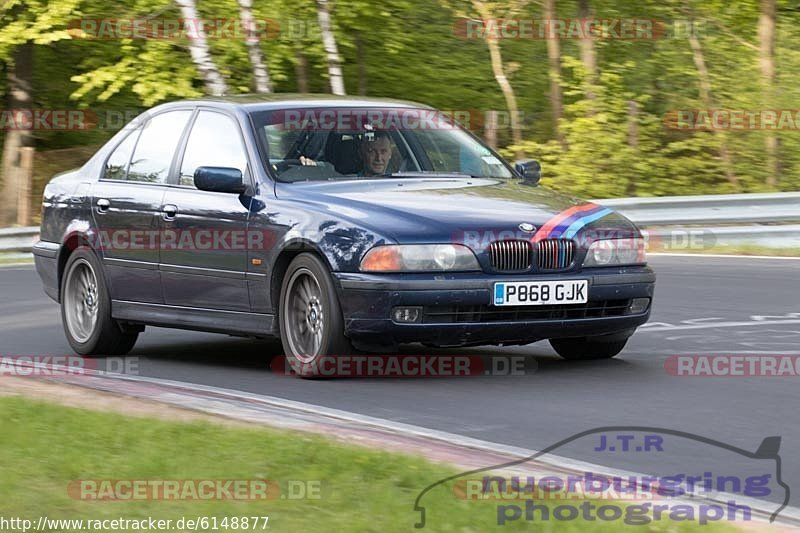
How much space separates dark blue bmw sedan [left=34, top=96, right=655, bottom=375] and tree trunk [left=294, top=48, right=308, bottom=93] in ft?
55.1

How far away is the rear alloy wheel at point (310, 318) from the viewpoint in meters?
8.56

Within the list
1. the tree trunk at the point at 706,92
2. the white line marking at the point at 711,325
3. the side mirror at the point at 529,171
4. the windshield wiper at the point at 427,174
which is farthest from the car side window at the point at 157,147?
the tree trunk at the point at 706,92

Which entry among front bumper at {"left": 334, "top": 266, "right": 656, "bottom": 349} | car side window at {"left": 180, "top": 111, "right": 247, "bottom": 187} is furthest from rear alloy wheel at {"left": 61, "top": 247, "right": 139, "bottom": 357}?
front bumper at {"left": 334, "top": 266, "right": 656, "bottom": 349}

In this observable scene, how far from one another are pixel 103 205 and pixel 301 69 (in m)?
18.2

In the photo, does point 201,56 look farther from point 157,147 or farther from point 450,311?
point 450,311

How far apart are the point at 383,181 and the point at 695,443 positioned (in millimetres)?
3206

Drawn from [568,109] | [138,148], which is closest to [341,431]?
[138,148]

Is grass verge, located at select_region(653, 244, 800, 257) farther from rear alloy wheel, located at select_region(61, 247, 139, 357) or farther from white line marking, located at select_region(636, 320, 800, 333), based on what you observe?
rear alloy wheel, located at select_region(61, 247, 139, 357)

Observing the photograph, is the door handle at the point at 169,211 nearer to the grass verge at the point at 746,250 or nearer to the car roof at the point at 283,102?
the car roof at the point at 283,102

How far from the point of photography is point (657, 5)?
2756cm

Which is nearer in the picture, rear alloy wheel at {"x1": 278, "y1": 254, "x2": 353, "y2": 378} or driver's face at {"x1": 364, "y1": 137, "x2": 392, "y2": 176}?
rear alloy wheel at {"x1": 278, "y1": 254, "x2": 353, "y2": 378}

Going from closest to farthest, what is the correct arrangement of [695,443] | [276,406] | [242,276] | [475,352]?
[695,443] → [276,406] → [242,276] → [475,352]

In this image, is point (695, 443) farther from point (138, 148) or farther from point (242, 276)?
point (138, 148)

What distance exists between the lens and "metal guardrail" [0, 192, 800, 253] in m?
17.3
